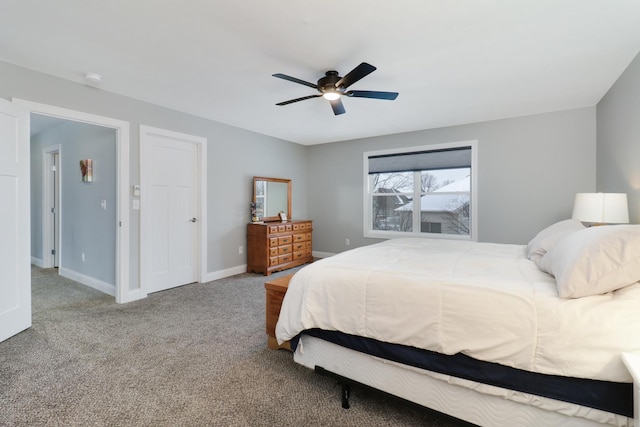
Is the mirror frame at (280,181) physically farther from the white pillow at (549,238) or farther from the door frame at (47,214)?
the white pillow at (549,238)

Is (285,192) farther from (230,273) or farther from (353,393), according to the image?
(353,393)

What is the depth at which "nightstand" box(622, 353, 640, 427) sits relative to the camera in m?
0.96

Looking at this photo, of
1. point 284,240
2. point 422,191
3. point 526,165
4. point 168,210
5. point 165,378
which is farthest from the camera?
point 422,191

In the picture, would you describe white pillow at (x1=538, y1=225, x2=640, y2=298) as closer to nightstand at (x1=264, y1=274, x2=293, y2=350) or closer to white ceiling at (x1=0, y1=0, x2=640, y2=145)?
white ceiling at (x1=0, y1=0, x2=640, y2=145)

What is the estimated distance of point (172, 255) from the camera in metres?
3.91

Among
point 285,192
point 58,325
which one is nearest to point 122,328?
point 58,325

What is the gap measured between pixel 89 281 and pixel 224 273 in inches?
68.1

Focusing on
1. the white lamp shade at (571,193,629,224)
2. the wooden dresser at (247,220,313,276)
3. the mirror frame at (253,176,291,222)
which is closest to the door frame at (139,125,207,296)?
the wooden dresser at (247,220,313,276)

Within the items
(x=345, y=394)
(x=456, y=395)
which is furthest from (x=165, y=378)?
(x=456, y=395)

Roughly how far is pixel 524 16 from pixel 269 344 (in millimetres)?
2930

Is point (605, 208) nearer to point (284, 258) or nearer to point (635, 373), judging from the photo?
point (635, 373)

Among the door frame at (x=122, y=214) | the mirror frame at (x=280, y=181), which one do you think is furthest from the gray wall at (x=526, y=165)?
the door frame at (x=122, y=214)

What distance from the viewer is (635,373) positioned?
0.97 metres

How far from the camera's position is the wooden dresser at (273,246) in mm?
4539
